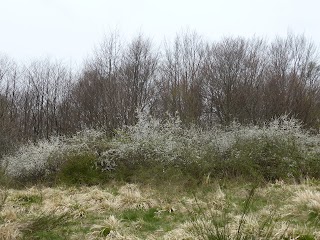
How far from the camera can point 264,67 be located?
1137 inches

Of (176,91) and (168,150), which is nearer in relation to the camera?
(168,150)

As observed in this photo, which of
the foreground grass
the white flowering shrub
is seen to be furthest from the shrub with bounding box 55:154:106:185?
the foreground grass

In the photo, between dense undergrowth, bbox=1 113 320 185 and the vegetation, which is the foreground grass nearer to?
the vegetation

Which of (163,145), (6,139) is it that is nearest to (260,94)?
(163,145)

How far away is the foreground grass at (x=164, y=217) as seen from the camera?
4453 millimetres

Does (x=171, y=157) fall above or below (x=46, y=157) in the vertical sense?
above

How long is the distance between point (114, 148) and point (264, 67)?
18.3m

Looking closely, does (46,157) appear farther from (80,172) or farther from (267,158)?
(267,158)

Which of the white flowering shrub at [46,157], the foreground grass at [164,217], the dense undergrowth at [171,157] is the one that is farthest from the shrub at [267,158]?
the white flowering shrub at [46,157]

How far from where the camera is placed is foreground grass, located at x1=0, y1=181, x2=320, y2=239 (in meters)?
4.45

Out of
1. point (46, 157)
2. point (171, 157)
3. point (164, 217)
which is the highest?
point (171, 157)

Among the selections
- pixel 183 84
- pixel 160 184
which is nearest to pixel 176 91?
pixel 183 84

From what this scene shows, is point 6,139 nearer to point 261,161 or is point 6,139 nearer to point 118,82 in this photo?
point 118,82

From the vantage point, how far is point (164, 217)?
266 inches
